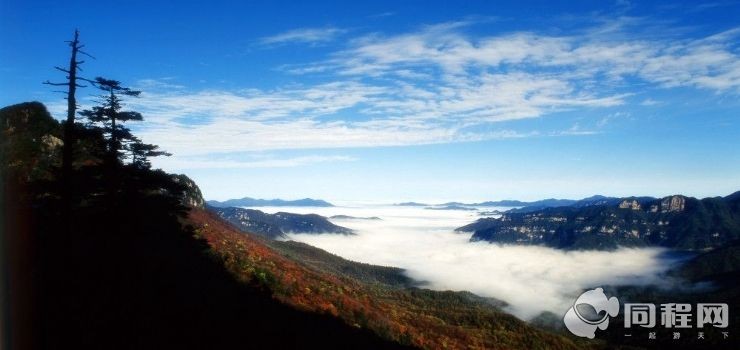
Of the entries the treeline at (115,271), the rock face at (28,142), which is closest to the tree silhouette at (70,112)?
the treeline at (115,271)

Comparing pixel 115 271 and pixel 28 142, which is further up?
pixel 28 142

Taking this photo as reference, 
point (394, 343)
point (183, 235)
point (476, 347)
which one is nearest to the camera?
point (183, 235)

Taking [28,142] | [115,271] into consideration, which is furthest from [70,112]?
[28,142]

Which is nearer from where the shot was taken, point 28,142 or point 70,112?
point 70,112

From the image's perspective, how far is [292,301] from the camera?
39812 millimetres

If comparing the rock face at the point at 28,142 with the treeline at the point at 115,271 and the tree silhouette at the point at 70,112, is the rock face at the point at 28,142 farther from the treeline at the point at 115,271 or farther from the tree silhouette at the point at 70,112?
the tree silhouette at the point at 70,112

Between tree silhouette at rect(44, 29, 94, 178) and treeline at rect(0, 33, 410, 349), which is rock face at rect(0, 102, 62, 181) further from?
tree silhouette at rect(44, 29, 94, 178)

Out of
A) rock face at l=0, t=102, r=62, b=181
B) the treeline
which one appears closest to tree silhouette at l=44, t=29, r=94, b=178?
the treeline

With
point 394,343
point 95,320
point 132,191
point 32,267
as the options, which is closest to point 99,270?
point 32,267

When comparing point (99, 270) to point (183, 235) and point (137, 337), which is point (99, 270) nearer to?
point (137, 337)

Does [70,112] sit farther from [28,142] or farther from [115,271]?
[28,142]

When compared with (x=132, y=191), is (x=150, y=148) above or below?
above

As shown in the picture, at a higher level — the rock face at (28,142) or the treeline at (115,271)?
the rock face at (28,142)

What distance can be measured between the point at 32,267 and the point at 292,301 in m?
20.5
